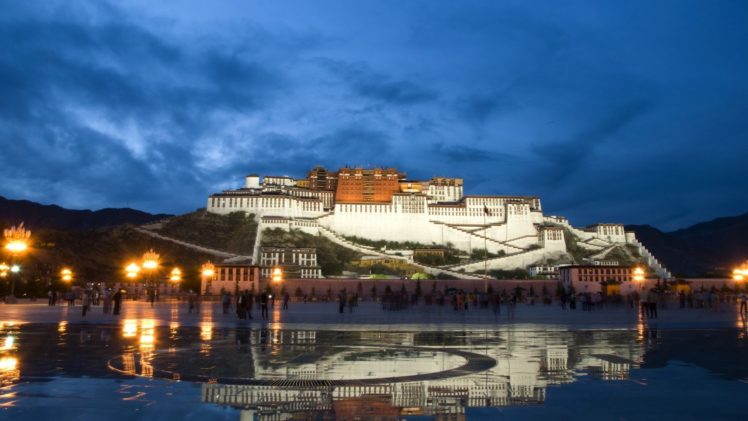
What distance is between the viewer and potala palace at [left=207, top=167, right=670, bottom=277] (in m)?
92.1

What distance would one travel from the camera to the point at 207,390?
22.1ft

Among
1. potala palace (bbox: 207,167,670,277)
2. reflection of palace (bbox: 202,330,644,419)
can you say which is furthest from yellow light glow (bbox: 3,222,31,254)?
potala palace (bbox: 207,167,670,277)

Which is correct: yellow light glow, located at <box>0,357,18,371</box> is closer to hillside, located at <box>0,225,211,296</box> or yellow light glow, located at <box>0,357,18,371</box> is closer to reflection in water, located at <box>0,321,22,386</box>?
reflection in water, located at <box>0,321,22,386</box>

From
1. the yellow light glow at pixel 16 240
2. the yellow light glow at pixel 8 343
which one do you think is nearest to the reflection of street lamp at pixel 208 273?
the yellow light glow at pixel 16 240

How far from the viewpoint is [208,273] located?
48375 millimetres

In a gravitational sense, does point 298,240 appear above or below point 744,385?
above

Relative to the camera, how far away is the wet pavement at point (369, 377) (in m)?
5.64

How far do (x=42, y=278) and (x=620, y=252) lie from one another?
87.5 metres

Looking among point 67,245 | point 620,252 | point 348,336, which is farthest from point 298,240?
point 348,336

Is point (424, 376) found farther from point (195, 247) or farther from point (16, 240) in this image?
point (195, 247)

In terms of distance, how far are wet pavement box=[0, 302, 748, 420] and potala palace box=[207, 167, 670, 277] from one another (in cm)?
7215

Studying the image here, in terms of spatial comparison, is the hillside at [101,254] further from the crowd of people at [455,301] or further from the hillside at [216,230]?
the crowd of people at [455,301]

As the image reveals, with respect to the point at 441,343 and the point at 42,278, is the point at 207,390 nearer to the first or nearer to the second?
the point at 441,343

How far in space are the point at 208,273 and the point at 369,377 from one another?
43.5 metres
